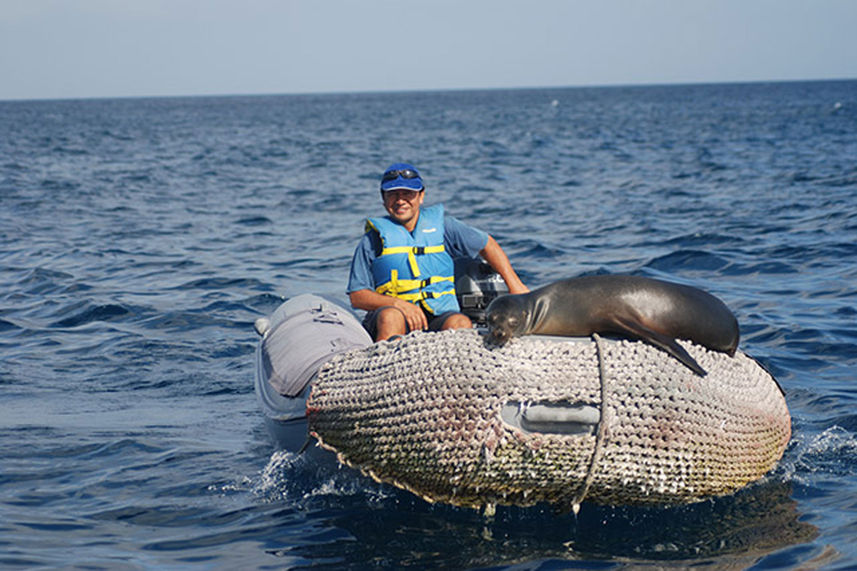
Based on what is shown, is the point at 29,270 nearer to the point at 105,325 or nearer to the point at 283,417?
the point at 105,325

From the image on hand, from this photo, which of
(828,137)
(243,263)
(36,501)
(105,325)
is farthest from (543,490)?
(828,137)

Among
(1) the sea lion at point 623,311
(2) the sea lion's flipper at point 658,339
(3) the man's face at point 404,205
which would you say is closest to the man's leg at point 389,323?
(3) the man's face at point 404,205

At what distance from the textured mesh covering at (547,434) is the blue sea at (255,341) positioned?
341mm

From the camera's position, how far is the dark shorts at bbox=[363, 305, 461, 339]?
23.3 feet

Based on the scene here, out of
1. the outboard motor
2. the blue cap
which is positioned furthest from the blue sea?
the blue cap

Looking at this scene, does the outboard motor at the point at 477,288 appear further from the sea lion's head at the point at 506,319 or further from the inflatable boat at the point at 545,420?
the sea lion's head at the point at 506,319

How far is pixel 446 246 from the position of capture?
7746 mm

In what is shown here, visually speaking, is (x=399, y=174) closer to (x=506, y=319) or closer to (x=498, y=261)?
(x=498, y=261)

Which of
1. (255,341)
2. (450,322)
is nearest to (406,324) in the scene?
(450,322)

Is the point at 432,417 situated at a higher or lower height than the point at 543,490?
higher

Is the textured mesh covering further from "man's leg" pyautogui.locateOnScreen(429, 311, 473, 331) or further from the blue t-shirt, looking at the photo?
the blue t-shirt

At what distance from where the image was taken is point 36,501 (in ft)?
20.8

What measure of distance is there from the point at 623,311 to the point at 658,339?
0.90 ft

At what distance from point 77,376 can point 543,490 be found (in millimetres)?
5451
